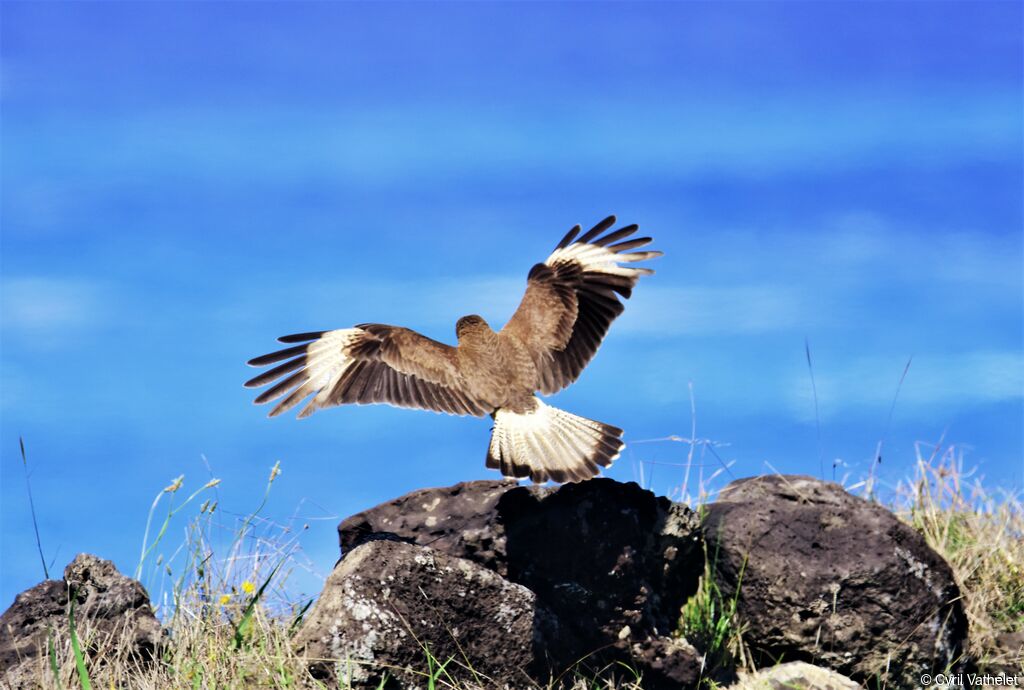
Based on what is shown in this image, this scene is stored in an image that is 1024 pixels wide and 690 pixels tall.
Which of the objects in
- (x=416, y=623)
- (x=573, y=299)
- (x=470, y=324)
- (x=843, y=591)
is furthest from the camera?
(x=573, y=299)

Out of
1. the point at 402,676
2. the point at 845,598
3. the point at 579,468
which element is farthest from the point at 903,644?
the point at 402,676

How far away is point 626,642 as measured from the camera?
242 inches

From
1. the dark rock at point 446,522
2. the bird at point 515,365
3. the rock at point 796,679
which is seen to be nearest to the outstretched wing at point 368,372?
the bird at point 515,365

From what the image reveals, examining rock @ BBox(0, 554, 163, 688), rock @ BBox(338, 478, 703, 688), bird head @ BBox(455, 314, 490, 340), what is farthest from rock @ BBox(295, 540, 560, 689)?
bird head @ BBox(455, 314, 490, 340)

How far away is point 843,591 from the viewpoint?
21.3 feet

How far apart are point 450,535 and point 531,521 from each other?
473mm

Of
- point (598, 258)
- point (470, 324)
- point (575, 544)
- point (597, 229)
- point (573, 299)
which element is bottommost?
point (575, 544)

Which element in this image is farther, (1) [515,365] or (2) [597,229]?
(2) [597,229]

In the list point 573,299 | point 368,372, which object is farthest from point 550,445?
point 573,299

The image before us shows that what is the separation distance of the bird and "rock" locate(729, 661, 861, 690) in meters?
1.59

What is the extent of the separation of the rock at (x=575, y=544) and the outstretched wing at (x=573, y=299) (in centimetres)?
143

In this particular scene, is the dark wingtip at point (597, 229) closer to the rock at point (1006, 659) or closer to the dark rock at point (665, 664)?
the dark rock at point (665, 664)

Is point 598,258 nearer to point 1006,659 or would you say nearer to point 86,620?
point 1006,659

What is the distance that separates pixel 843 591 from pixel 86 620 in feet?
14.4
